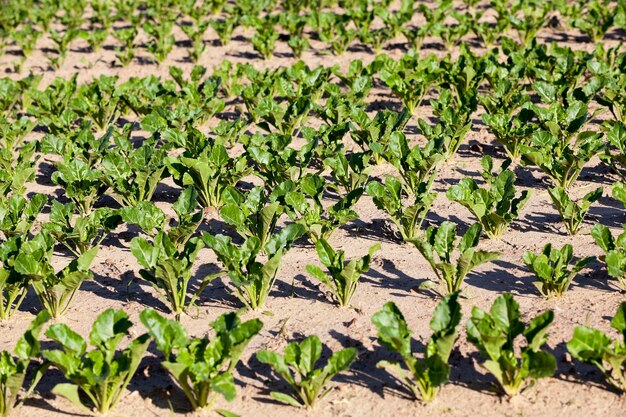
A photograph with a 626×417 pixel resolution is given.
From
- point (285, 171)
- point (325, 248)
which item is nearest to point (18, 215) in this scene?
point (285, 171)

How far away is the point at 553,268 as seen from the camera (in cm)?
531

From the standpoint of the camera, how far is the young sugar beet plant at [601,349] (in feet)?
14.1

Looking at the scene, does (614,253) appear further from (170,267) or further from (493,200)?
(170,267)

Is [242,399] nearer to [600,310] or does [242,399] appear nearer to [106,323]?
[106,323]

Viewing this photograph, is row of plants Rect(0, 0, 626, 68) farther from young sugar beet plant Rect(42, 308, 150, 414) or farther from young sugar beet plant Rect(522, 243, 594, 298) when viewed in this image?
young sugar beet plant Rect(42, 308, 150, 414)

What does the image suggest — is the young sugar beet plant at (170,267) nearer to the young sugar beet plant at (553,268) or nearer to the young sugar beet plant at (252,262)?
the young sugar beet plant at (252,262)

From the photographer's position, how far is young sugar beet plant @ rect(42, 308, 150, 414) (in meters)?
4.38

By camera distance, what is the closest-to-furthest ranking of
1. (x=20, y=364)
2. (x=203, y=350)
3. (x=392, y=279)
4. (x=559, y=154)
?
1. (x=20, y=364)
2. (x=203, y=350)
3. (x=392, y=279)
4. (x=559, y=154)

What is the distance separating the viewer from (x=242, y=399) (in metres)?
4.67

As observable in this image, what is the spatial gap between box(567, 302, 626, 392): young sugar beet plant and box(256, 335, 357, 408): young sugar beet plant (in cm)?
122

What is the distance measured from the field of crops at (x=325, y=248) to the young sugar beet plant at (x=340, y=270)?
0.05ft

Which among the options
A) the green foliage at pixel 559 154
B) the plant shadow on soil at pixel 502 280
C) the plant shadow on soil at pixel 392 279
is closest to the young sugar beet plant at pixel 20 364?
the plant shadow on soil at pixel 392 279

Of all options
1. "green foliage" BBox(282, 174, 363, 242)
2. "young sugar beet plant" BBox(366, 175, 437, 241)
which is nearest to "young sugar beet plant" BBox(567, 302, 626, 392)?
"young sugar beet plant" BBox(366, 175, 437, 241)

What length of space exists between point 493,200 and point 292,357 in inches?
97.2
